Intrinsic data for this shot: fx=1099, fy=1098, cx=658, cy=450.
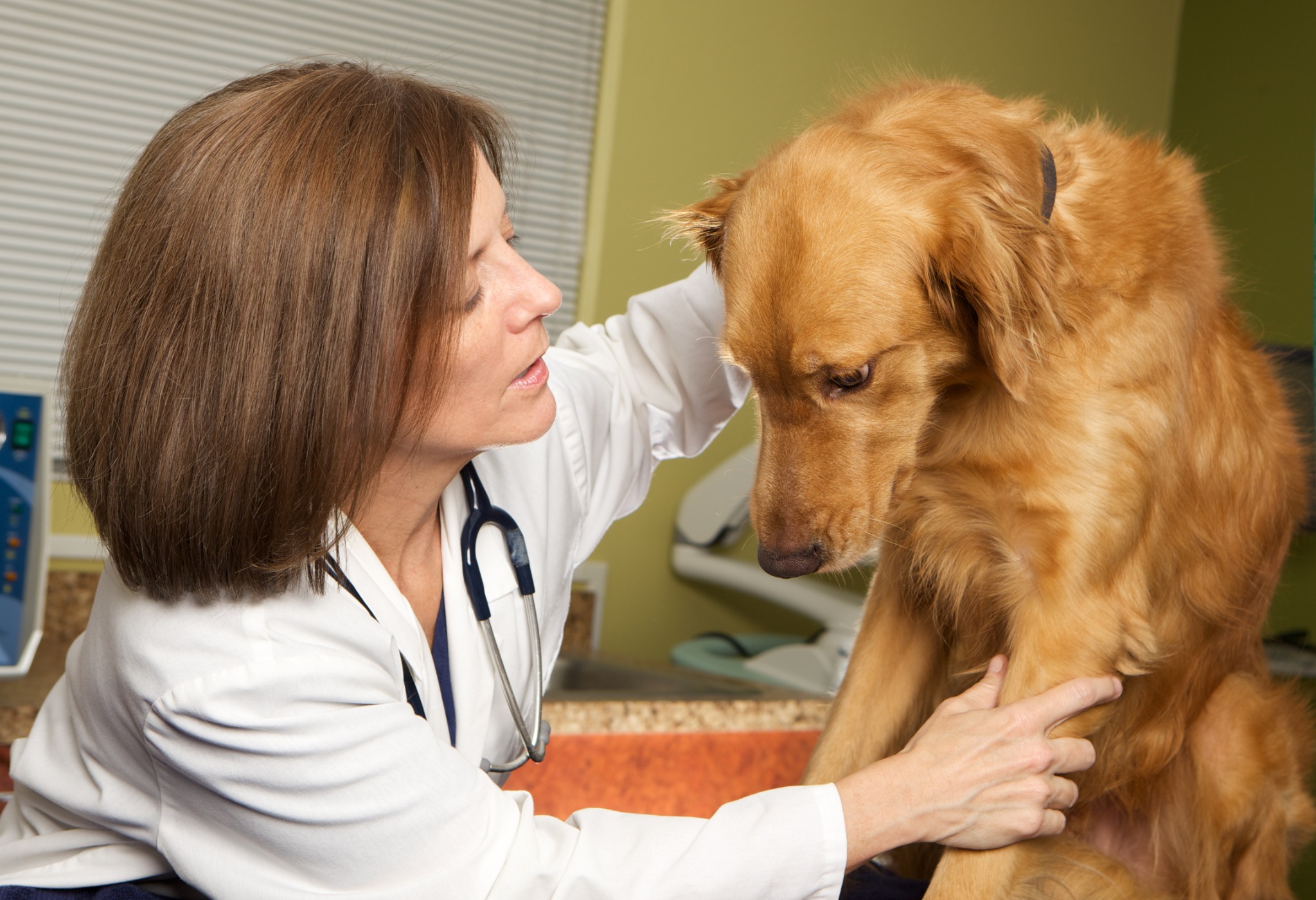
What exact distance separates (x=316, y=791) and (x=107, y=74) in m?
2.31

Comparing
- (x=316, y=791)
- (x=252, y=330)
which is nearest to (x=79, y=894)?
(x=316, y=791)

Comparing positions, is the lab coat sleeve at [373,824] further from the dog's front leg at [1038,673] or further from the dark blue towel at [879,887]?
the dark blue towel at [879,887]

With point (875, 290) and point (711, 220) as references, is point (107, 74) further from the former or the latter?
point (875, 290)

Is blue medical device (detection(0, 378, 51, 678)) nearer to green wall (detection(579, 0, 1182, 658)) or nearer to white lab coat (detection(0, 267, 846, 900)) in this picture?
white lab coat (detection(0, 267, 846, 900))

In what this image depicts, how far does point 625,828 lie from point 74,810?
0.55 m

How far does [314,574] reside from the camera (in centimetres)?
102

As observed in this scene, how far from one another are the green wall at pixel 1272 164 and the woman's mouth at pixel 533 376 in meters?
2.32

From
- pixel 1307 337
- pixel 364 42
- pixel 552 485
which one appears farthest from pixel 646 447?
pixel 1307 337

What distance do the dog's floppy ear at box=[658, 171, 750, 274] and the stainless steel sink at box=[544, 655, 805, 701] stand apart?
31.8 inches

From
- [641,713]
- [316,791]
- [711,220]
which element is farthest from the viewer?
[641,713]

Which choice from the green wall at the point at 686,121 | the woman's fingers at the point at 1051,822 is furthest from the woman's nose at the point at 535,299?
the green wall at the point at 686,121

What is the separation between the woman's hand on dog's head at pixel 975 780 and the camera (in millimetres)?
1040

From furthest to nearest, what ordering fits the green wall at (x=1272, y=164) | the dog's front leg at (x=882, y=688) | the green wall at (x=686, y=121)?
1. the green wall at (x=686, y=121)
2. the green wall at (x=1272, y=164)
3. the dog's front leg at (x=882, y=688)

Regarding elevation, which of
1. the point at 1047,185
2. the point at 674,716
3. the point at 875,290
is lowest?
the point at 674,716
